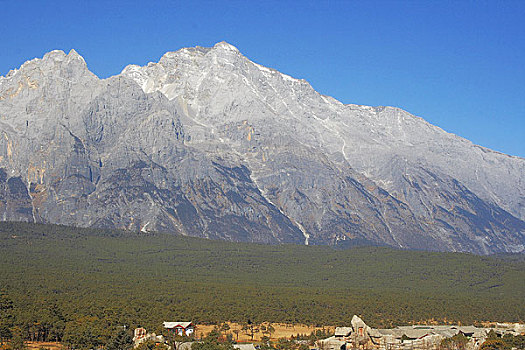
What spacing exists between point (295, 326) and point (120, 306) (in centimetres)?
4036

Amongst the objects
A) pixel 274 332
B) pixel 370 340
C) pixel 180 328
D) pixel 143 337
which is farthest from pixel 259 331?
pixel 370 340

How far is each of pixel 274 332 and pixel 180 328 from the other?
27760 millimetres

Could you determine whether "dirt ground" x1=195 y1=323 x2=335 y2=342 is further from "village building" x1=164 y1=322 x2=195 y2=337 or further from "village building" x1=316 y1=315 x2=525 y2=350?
"village building" x1=316 y1=315 x2=525 y2=350

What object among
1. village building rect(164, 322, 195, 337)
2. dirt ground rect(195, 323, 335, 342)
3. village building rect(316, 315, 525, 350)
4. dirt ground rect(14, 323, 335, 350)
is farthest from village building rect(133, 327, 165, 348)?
village building rect(316, 315, 525, 350)

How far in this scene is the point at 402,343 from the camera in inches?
4975

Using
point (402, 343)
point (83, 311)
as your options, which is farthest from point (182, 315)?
point (402, 343)

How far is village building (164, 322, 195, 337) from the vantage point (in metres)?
160

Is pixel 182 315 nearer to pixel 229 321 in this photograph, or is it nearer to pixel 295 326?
pixel 229 321

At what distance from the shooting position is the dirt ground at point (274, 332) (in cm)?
17138

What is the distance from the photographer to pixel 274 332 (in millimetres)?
183375

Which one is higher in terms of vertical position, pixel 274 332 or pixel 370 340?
pixel 274 332

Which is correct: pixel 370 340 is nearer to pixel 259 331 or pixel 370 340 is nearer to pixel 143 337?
pixel 143 337

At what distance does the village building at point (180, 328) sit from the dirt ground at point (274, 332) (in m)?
2.12

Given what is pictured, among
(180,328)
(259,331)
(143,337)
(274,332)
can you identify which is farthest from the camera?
(259,331)
